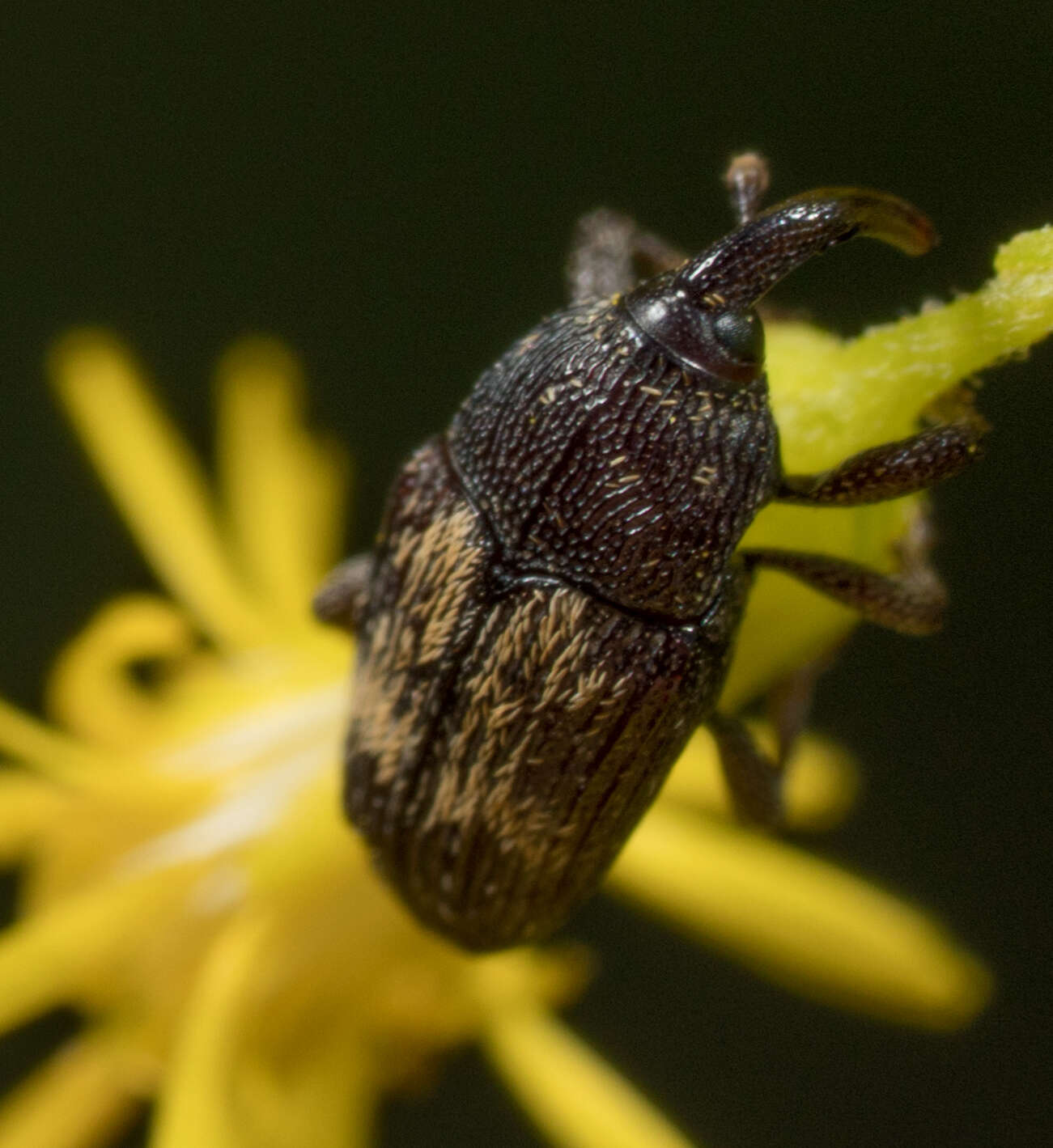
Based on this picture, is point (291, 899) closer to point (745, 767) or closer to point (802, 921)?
point (745, 767)

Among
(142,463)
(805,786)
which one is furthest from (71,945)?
(805,786)

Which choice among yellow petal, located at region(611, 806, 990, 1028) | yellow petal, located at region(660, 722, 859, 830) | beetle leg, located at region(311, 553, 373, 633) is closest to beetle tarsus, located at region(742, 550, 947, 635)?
beetle leg, located at region(311, 553, 373, 633)

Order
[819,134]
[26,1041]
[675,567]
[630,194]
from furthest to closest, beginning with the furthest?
1. [630,194]
2. [819,134]
3. [26,1041]
4. [675,567]

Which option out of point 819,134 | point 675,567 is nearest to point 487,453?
point 675,567

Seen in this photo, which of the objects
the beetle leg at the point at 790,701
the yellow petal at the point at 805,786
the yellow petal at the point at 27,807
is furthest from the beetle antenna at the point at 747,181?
the yellow petal at the point at 27,807

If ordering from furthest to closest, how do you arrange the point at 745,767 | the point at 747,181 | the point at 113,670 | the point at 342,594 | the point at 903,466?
the point at 113,670 < the point at 342,594 < the point at 745,767 < the point at 747,181 < the point at 903,466

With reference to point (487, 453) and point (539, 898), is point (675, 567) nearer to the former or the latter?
point (487, 453)
